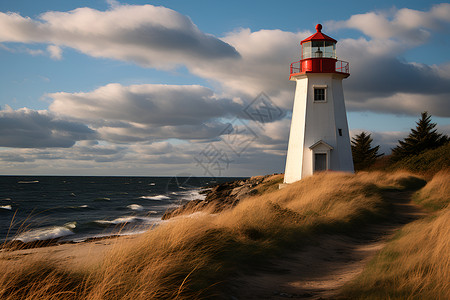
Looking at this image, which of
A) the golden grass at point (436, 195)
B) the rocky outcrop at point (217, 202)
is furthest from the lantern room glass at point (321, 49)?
the golden grass at point (436, 195)

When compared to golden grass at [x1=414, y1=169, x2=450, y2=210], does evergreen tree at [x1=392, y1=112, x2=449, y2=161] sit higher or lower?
higher

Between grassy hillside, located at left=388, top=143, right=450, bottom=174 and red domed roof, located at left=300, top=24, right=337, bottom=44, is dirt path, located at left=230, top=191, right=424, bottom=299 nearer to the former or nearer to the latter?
red domed roof, located at left=300, top=24, right=337, bottom=44

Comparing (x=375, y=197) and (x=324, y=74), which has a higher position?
(x=324, y=74)

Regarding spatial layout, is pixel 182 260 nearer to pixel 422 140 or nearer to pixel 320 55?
pixel 320 55

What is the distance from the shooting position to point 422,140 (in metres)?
35.5

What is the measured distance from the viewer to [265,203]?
11094 mm

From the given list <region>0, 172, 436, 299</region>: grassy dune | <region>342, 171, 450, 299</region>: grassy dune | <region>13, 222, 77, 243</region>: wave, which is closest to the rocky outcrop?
<region>0, 172, 436, 299</region>: grassy dune

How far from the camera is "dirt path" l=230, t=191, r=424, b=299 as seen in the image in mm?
5796

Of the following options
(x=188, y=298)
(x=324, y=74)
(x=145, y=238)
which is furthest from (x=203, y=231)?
(x=324, y=74)

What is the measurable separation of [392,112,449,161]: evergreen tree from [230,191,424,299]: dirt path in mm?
27808

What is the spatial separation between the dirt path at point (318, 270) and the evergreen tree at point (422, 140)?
91.2 feet

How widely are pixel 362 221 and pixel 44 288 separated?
10.5m

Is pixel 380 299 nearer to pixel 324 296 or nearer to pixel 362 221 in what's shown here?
pixel 324 296

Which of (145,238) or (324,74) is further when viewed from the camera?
(324,74)
